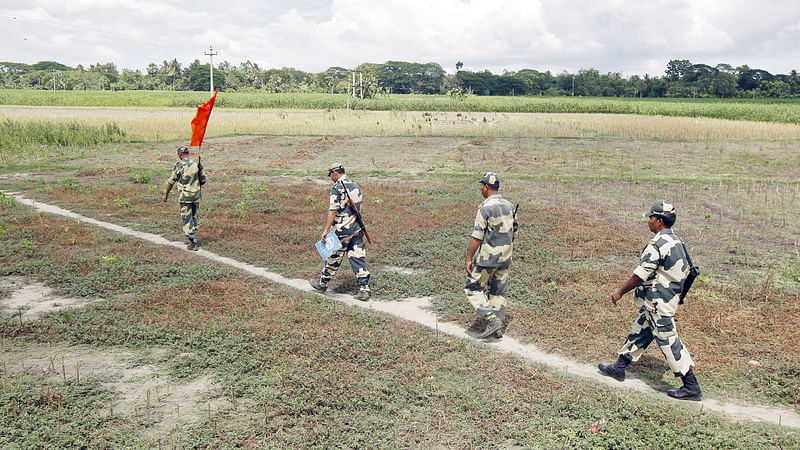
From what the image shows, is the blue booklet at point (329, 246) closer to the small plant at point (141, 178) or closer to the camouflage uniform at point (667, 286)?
the camouflage uniform at point (667, 286)

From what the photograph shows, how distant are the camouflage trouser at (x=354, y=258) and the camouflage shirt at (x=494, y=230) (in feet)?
7.93

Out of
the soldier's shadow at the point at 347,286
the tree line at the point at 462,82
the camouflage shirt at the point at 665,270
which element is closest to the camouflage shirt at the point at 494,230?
the camouflage shirt at the point at 665,270

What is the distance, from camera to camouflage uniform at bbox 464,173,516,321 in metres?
7.16

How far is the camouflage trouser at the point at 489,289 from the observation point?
24.3 feet

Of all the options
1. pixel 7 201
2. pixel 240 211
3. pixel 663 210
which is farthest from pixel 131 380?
pixel 7 201

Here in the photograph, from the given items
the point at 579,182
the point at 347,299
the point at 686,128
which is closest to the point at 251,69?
the point at 686,128

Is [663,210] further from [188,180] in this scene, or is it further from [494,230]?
[188,180]

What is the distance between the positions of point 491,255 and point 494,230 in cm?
33

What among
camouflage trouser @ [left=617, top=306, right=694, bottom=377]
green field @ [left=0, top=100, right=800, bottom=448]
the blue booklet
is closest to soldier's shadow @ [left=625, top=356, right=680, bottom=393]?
green field @ [left=0, top=100, right=800, bottom=448]

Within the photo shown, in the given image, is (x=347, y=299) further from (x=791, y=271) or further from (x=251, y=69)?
(x=251, y=69)

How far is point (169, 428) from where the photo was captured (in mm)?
5238

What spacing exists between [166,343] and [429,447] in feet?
12.7

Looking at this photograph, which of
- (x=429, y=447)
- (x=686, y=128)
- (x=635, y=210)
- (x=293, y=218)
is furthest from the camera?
(x=686, y=128)

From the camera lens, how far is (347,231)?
892 centimetres
